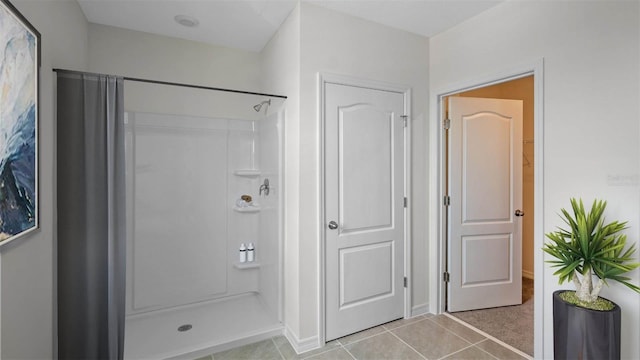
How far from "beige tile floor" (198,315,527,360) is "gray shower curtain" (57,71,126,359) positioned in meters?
0.78

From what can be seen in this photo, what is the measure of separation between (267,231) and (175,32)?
211 centimetres

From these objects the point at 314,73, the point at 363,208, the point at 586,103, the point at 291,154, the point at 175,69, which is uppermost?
the point at 175,69

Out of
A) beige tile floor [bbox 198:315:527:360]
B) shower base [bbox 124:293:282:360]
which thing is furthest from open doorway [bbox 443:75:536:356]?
shower base [bbox 124:293:282:360]

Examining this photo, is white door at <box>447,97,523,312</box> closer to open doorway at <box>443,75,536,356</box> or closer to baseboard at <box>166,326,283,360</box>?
open doorway at <box>443,75,536,356</box>

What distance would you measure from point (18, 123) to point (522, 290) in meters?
4.44

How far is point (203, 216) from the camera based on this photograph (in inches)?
124

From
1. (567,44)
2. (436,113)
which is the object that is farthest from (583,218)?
(436,113)

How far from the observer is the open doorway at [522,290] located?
8.25 ft

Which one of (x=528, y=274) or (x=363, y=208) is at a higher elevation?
(x=363, y=208)

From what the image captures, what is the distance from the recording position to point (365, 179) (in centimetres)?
260

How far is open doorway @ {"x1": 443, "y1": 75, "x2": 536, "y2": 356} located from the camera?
251cm

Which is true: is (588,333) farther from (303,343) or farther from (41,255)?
(41,255)

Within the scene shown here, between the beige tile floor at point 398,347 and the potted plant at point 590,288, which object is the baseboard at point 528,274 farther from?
the potted plant at point 590,288

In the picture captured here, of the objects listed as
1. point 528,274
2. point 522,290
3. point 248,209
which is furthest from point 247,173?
point 528,274
